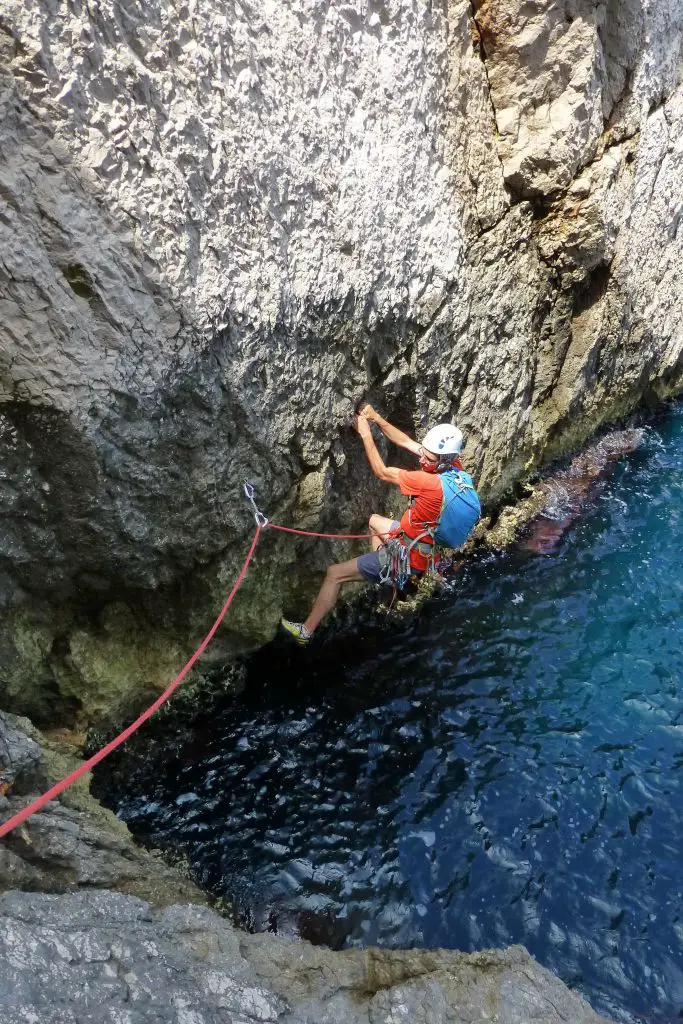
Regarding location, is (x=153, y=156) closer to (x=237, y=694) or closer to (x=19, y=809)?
(x=19, y=809)

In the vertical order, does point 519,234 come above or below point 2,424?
above

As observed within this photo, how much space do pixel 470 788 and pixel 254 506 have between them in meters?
2.60

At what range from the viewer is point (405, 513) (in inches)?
229

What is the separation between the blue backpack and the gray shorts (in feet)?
1.57

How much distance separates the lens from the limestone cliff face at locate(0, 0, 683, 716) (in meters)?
3.59

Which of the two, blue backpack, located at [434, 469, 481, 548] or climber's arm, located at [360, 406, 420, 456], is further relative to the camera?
climber's arm, located at [360, 406, 420, 456]

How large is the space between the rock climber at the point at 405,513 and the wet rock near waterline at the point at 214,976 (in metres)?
2.94

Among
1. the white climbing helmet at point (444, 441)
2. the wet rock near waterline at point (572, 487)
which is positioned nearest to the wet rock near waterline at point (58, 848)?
the white climbing helmet at point (444, 441)

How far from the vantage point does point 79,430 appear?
385cm

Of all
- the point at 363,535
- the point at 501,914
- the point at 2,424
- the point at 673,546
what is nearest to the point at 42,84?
the point at 2,424

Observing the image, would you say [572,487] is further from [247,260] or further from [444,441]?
[247,260]

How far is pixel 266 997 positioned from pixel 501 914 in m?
2.10

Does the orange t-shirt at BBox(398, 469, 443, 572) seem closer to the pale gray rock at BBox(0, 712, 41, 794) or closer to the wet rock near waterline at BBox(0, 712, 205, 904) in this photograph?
the wet rock near waterline at BBox(0, 712, 205, 904)

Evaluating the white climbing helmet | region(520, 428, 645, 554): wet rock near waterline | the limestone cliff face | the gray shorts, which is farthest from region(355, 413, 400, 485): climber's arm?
region(520, 428, 645, 554): wet rock near waterline
